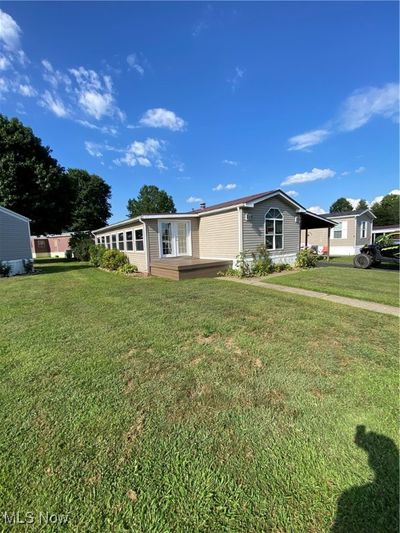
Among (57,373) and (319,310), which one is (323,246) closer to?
(319,310)

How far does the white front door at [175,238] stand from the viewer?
12.2m

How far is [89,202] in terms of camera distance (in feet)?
106

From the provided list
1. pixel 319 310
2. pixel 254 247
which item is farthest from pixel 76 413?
pixel 254 247

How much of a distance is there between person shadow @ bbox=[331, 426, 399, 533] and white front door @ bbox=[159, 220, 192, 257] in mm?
10886

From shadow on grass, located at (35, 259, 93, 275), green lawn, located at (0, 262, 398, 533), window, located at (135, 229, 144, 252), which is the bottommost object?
green lawn, located at (0, 262, 398, 533)

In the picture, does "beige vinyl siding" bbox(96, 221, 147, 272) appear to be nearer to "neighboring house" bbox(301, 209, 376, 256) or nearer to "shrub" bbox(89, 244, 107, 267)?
"shrub" bbox(89, 244, 107, 267)

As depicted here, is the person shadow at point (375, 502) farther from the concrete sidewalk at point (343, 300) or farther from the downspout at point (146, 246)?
the downspout at point (146, 246)

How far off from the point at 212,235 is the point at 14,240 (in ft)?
36.0

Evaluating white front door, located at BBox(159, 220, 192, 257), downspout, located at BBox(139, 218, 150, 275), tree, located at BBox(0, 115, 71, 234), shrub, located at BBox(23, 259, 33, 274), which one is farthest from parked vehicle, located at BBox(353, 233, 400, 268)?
tree, located at BBox(0, 115, 71, 234)

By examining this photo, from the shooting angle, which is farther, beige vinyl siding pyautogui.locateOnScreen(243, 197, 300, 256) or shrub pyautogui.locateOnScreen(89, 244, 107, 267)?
shrub pyautogui.locateOnScreen(89, 244, 107, 267)

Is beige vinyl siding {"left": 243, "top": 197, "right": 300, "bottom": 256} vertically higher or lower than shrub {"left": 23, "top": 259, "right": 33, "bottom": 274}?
higher

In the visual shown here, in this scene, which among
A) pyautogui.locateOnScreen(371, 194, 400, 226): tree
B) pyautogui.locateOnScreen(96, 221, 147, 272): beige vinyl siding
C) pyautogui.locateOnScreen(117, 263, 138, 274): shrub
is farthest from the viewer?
pyautogui.locateOnScreen(371, 194, 400, 226): tree

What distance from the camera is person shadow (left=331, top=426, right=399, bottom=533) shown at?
1.35 meters

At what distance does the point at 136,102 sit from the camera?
47.0ft
